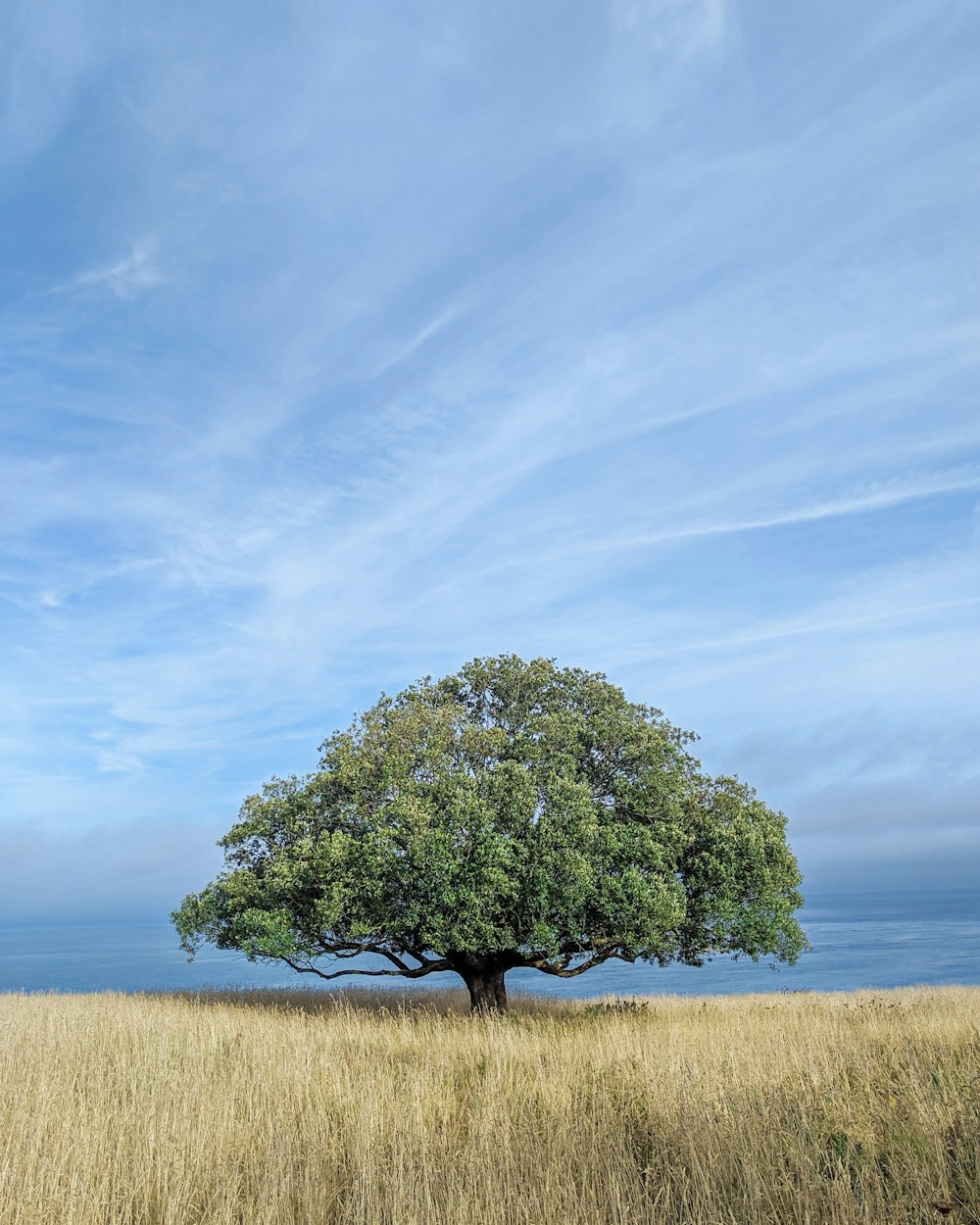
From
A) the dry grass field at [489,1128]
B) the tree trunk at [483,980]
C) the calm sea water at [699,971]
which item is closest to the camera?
the dry grass field at [489,1128]

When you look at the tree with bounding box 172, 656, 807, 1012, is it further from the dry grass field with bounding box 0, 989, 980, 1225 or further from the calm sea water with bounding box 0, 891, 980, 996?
the calm sea water with bounding box 0, 891, 980, 996

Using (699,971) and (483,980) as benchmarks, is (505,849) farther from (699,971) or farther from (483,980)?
(699,971)

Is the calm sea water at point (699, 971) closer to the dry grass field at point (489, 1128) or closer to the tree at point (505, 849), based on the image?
the tree at point (505, 849)

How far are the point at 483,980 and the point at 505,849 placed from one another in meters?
5.55

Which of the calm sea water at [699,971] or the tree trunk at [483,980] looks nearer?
the tree trunk at [483,980]

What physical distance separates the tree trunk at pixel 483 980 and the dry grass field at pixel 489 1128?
5.72 m

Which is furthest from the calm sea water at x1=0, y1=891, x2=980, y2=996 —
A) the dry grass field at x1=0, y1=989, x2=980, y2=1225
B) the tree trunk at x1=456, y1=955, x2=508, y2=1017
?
the dry grass field at x1=0, y1=989, x2=980, y2=1225

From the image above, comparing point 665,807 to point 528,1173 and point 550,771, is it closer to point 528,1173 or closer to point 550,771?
point 550,771

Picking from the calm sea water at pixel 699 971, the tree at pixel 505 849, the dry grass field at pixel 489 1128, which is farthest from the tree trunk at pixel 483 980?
the calm sea water at pixel 699 971

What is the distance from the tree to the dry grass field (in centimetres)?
378

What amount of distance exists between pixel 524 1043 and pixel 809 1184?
8246mm

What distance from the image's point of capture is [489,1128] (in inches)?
347

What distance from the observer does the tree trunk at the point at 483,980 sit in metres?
21.3

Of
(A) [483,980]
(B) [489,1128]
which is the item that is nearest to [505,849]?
(A) [483,980]
